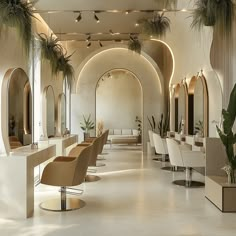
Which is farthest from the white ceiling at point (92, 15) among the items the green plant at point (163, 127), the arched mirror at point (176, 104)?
the green plant at point (163, 127)

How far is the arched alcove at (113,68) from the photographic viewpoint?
12273 mm

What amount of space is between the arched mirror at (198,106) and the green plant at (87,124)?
15.6ft

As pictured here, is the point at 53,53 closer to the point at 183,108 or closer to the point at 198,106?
the point at 198,106

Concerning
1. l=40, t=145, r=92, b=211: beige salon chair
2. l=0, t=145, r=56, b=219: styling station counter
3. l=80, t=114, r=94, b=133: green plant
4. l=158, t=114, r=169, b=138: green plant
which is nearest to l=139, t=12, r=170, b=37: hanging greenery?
l=158, t=114, r=169, b=138: green plant

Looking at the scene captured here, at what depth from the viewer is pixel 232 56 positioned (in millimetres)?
5668

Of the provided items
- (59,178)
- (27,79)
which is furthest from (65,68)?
(59,178)

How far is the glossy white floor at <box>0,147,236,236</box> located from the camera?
3809 mm

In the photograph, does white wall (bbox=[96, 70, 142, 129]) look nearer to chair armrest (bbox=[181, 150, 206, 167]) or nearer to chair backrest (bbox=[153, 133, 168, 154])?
→ chair backrest (bbox=[153, 133, 168, 154])

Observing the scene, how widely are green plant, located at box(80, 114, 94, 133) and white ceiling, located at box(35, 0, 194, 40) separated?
114 inches

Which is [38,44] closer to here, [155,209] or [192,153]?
[192,153]

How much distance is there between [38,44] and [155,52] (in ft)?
20.4

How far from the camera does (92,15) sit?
9.74m

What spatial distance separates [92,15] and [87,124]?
398 cm

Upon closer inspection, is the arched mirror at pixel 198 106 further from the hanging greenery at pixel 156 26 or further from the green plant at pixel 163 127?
the green plant at pixel 163 127
